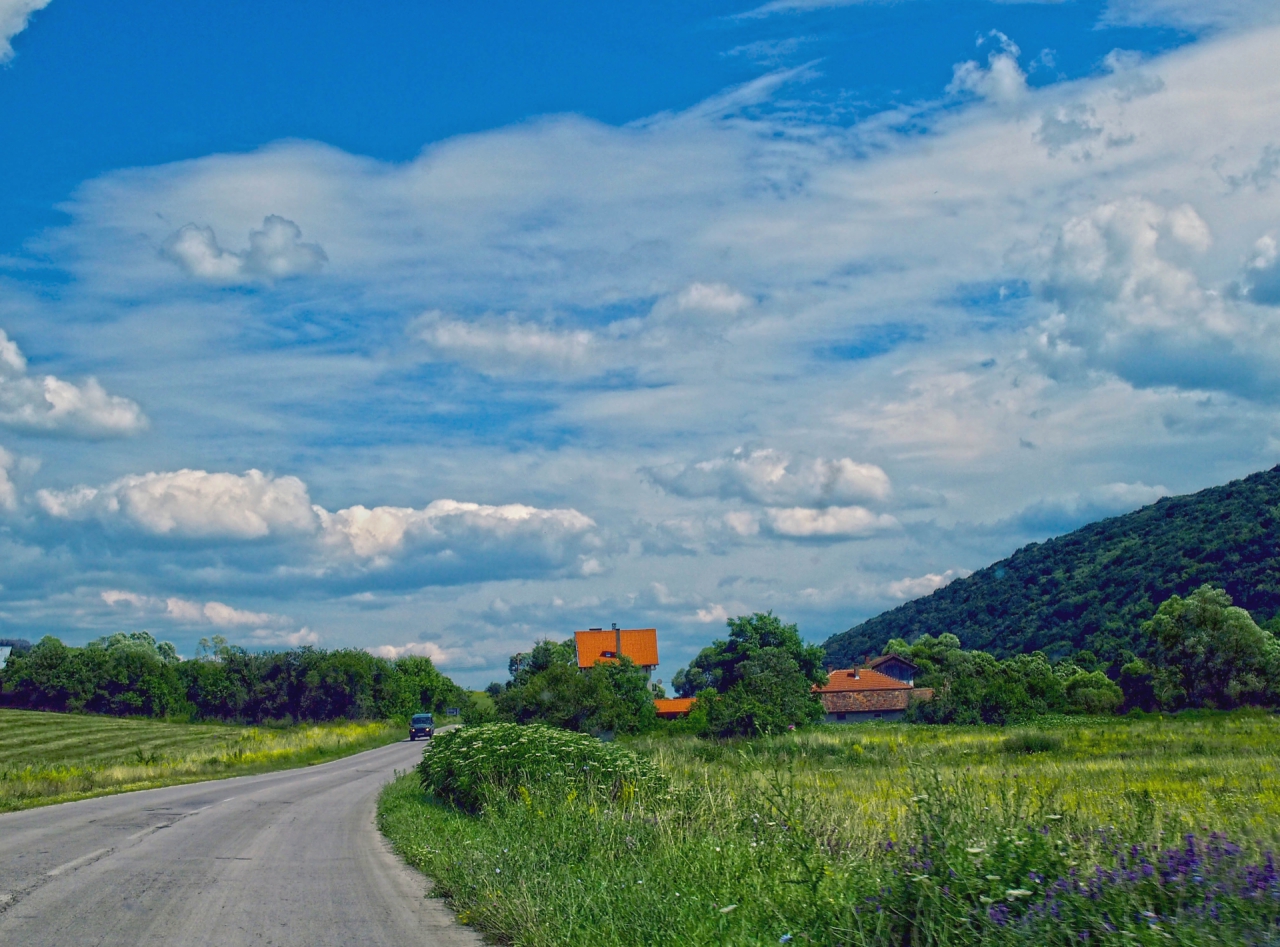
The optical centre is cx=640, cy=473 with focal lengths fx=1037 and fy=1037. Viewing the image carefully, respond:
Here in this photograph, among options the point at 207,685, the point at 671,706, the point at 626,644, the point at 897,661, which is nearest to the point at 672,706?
the point at 671,706

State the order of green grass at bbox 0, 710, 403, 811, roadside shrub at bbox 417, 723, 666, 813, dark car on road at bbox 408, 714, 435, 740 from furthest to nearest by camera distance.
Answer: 1. dark car on road at bbox 408, 714, 435, 740
2. green grass at bbox 0, 710, 403, 811
3. roadside shrub at bbox 417, 723, 666, 813

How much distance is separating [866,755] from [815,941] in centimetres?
3186

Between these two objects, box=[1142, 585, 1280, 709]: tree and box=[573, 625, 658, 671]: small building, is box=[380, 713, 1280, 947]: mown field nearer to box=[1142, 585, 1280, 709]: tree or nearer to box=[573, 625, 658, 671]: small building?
box=[1142, 585, 1280, 709]: tree

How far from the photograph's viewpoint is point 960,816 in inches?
281

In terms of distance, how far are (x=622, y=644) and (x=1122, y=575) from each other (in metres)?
54.9

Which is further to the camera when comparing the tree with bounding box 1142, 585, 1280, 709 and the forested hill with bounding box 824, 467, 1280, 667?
the forested hill with bounding box 824, 467, 1280, 667

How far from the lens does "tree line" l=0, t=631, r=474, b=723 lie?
307 feet

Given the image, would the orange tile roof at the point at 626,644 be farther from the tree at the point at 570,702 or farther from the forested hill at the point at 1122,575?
the tree at the point at 570,702

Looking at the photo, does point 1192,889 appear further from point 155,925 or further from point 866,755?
point 866,755

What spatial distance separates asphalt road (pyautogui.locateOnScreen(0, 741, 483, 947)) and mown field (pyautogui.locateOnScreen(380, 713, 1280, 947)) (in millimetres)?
777

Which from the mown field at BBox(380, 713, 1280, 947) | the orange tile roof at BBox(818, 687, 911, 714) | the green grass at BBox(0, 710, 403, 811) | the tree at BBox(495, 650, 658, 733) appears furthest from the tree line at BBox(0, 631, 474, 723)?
the mown field at BBox(380, 713, 1280, 947)

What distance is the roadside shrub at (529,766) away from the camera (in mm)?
14906

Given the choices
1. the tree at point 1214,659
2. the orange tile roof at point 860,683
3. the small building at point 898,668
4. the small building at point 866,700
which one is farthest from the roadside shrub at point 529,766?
the small building at point 898,668

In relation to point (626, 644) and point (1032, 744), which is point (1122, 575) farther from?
point (1032, 744)
